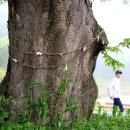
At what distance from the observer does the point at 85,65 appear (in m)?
6.59

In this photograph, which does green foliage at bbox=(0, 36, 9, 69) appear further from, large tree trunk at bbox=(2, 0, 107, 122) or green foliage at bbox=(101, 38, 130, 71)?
large tree trunk at bbox=(2, 0, 107, 122)

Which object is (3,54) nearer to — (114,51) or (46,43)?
(114,51)

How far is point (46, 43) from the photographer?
6176 millimetres

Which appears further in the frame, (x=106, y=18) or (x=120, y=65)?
(x=106, y=18)

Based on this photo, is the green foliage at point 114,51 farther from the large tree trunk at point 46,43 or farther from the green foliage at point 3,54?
the green foliage at point 3,54

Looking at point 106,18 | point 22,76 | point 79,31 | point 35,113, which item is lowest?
point 35,113

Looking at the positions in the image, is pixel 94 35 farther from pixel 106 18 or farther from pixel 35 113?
pixel 106 18

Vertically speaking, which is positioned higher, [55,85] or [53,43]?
[53,43]

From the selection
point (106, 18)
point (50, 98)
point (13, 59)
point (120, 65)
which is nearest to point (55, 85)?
point (50, 98)

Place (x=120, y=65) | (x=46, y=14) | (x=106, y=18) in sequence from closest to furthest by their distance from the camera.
Result: (x=46, y=14)
(x=120, y=65)
(x=106, y=18)

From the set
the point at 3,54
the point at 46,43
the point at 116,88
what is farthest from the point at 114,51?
the point at 3,54

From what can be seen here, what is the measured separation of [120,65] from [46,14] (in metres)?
1.54

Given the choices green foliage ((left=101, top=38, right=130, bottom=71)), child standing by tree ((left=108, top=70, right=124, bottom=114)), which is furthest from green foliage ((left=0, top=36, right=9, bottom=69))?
green foliage ((left=101, top=38, right=130, bottom=71))

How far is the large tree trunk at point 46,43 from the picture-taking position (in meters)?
6.14
